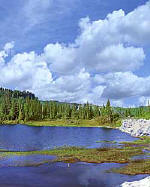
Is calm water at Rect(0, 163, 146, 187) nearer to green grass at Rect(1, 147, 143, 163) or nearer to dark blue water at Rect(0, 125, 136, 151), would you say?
green grass at Rect(1, 147, 143, 163)

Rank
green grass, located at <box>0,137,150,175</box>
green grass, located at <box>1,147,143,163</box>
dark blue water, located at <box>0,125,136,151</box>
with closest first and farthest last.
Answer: green grass, located at <box>0,137,150,175</box>, green grass, located at <box>1,147,143,163</box>, dark blue water, located at <box>0,125,136,151</box>

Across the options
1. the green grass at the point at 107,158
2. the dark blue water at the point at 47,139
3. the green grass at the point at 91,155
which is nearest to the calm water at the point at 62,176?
the green grass at the point at 107,158

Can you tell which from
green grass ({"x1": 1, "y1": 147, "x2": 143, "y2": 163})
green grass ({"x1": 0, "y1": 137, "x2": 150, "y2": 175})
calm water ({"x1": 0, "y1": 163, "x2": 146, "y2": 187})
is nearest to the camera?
calm water ({"x1": 0, "y1": 163, "x2": 146, "y2": 187})

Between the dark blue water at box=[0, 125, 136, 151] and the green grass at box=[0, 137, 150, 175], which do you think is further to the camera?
the dark blue water at box=[0, 125, 136, 151]

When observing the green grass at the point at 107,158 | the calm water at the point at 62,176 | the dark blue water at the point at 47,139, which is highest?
the dark blue water at the point at 47,139

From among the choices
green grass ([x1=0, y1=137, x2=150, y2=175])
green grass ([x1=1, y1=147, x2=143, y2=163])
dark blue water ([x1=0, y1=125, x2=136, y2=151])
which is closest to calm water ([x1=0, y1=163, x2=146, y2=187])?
green grass ([x1=0, y1=137, x2=150, y2=175])

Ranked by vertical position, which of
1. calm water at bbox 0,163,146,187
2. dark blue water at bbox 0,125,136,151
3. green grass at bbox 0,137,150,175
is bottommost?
calm water at bbox 0,163,146,187

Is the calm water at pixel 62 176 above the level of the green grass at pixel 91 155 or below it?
below

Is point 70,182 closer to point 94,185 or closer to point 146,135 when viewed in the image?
point 94,185

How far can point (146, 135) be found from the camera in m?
108

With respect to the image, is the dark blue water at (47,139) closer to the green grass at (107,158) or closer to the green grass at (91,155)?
the green grass at (91,155)

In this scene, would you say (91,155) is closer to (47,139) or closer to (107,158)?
(107,158)

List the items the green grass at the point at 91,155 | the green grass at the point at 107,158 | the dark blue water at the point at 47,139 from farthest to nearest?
the dark blue water at the point at 47,139, the green grass at the point at 91,155, the green grass at the point at 107,158

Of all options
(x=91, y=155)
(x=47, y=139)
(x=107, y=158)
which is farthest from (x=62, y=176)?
(x=47, y=139)
